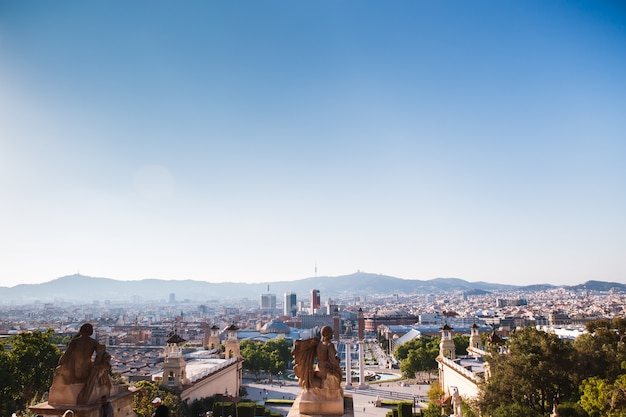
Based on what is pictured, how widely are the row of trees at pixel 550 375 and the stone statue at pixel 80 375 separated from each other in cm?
1636

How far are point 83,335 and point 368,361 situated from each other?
81.6 metres

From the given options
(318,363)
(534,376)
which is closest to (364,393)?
(534,376)

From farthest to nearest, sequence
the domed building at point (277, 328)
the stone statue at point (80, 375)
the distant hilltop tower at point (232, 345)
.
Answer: the domed building at point (277, 328) → the distant hilltop tower at point (232, 345) → the stone statue at point (80, 375)

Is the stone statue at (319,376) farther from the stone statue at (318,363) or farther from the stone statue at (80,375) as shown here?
the stone statue at (80,375)

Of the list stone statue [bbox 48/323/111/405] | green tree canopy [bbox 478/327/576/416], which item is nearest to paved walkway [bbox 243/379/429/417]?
green tree canopy [bbox 478/327/576/416]

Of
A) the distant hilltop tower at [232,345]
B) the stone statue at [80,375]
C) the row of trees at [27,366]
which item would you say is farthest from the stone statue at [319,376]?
the distant hilltop tower at [232,345]

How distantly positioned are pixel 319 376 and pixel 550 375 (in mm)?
16160

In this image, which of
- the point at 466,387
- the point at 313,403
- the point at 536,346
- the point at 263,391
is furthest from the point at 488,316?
the point at 313,403

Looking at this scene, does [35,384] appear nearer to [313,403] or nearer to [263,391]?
[263,391]

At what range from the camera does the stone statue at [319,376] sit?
7238mm

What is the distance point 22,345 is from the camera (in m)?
27.4

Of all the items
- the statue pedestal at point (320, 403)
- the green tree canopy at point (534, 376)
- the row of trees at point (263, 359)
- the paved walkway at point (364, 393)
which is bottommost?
the paved walkway at point (364, 393)

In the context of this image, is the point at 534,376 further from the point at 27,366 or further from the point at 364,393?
the point at 364,393

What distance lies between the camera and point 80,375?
24.5 feet
